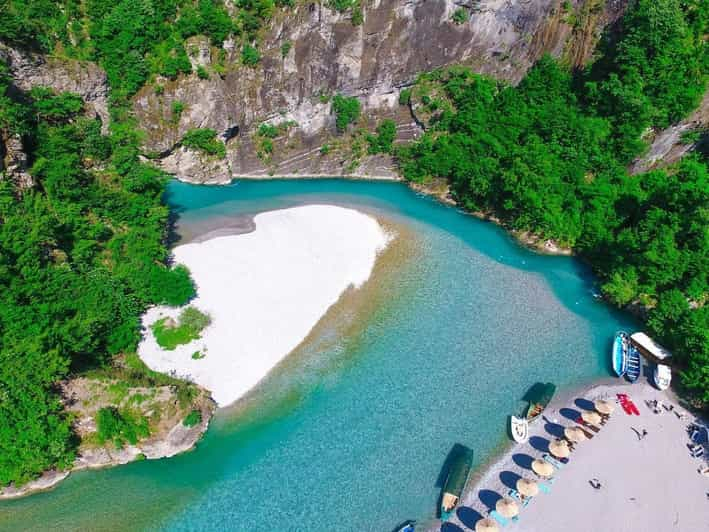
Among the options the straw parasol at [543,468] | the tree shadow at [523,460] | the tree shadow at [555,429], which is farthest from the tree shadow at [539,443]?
the straw parasol at [543,468]

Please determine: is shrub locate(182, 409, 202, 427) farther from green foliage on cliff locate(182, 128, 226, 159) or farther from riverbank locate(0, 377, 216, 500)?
green foliage on cliff locate(182, 128, 226, 159)

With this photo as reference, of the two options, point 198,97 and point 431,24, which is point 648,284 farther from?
point 198,97

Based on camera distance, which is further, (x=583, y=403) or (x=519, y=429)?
(x=583, y=403)

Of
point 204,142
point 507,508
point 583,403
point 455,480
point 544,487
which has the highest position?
point 204,142

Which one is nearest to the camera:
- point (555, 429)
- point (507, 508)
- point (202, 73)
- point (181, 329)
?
point (507, 508)

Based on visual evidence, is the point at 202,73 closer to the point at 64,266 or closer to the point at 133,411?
the point at 64,266

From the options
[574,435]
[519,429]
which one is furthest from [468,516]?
[574,435]

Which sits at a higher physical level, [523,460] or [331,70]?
[331,70]
